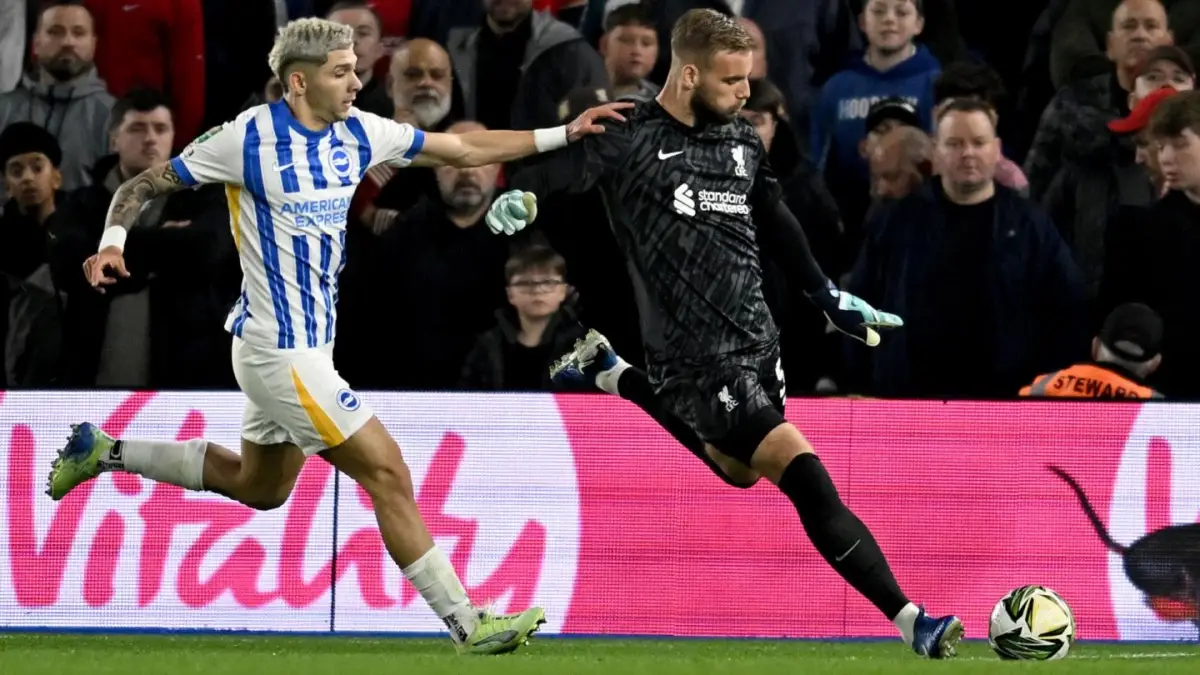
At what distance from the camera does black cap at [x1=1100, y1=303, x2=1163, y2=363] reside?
9.70 metres

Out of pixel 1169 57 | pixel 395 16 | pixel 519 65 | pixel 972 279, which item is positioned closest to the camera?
pixel 972 279

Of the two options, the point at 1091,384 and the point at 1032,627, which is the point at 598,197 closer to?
the point at 1091,384

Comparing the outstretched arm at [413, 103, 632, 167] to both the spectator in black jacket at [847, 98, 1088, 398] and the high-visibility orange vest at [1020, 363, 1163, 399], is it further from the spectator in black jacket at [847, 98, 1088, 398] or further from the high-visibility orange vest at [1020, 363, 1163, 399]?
the high-visibility orange vest at [1020, 363, 1163, 399]

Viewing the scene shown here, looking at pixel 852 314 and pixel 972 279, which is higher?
pixel 852 314

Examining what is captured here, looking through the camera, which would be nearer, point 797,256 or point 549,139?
point 549,139

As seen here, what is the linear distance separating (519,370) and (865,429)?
1.83 m

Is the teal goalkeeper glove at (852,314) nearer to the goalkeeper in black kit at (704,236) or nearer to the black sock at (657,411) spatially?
the goalkeeper in black kit at (704,236)

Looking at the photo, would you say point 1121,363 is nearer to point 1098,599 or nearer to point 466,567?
point 1098,599

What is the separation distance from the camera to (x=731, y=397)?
760 centimetres

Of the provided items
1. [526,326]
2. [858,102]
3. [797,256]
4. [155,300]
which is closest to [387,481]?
[797,256]

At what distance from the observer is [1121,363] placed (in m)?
9.79

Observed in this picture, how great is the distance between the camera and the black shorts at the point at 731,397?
752 centimetres

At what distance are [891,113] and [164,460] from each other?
429cm

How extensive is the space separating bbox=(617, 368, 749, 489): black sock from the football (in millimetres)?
1214
